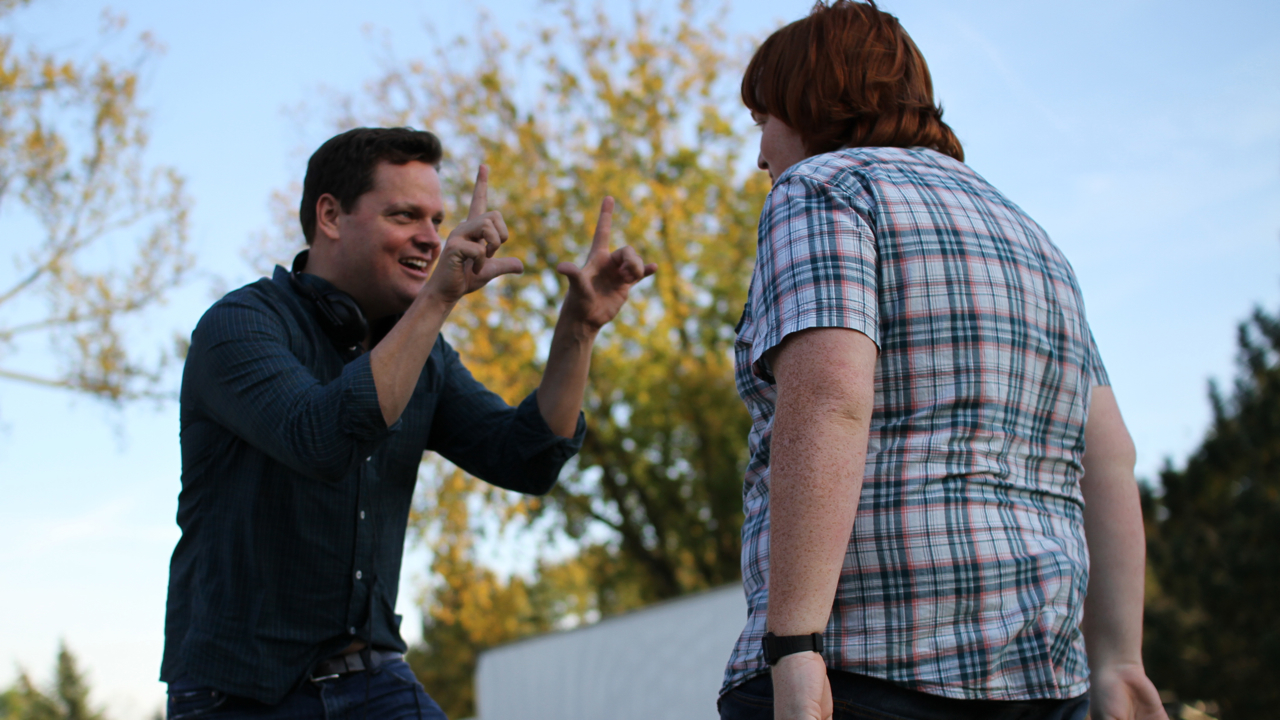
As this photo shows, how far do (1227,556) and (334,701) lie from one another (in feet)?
95.2

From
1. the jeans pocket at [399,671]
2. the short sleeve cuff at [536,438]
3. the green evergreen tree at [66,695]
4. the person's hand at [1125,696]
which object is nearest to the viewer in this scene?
the person's hand at [1125,696]

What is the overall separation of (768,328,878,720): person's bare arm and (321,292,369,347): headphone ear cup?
5.20ft

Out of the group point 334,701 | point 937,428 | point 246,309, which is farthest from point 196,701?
point 937,428

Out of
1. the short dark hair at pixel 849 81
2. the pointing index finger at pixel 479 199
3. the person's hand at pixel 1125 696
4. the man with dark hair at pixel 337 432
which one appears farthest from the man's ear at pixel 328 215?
the person's hand at pixel 1125 696

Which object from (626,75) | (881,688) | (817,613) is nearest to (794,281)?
(817,613)

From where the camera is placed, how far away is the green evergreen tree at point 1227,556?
2589 centimetres

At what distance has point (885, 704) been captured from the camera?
1562 millimetres

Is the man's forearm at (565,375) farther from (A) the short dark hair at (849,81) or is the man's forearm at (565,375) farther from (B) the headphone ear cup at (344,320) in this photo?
(A) the short dark hair at (849,81)

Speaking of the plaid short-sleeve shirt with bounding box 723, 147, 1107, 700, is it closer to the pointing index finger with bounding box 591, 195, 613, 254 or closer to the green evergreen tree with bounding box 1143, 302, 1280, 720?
the pointing index finger with bounding box 591, 195, 613, 254

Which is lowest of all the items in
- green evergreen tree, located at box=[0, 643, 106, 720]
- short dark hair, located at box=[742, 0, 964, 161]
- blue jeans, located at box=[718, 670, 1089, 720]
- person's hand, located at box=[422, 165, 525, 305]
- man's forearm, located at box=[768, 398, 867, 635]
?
green evergreen tree, located at box=[0, 643, 106, 720]

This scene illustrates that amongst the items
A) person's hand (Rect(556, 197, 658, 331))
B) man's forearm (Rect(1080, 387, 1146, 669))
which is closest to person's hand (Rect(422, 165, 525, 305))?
person's hand (Rect(556, 197, 658, 331))

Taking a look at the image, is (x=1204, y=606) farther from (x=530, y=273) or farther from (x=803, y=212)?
(x=803, y=212)

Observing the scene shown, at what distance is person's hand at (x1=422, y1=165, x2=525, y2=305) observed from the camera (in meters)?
2.33

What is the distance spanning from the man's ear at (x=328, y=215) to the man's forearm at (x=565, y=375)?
71cm
